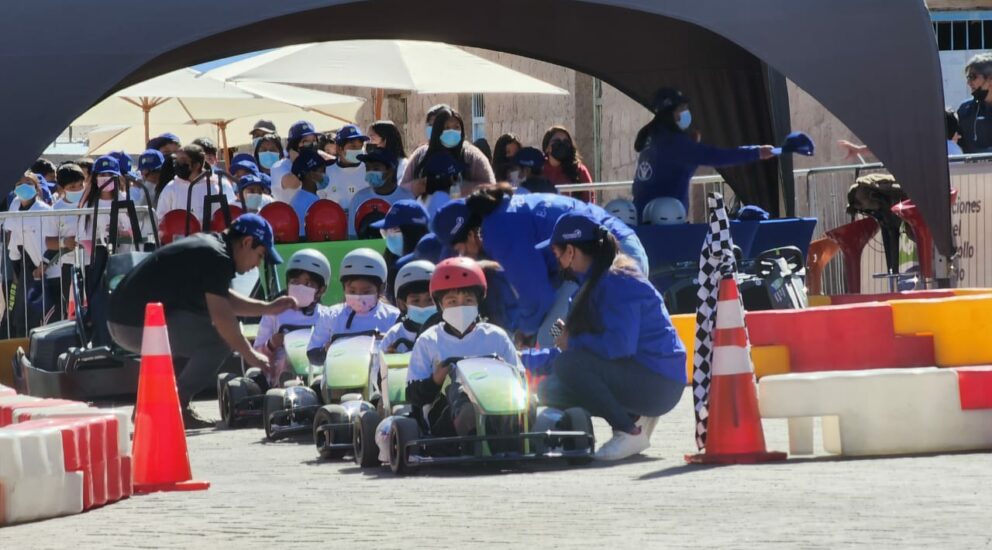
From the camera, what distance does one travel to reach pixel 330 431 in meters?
10.2

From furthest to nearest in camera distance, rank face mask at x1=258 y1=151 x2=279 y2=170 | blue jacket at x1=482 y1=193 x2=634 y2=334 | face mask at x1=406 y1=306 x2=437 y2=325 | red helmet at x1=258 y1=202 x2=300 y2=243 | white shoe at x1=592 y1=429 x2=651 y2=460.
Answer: face mask at x1=258 y1=151 x2=279 y2=170
red helmet at x1=258 y1=202 x2=300 y2=243
blue jacket at x1=482 y1=193 x2=634 y2=334
face mask at x1=406 y1=306 x2=437 y2=325
white shoe at x1=592 y1=429 x2=651 y2=460

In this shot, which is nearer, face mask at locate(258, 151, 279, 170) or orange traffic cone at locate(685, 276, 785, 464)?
orange traffic cone at locate(685, 276, 785, 464)

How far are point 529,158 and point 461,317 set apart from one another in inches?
230

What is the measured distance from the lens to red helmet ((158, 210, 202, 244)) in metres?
14.9

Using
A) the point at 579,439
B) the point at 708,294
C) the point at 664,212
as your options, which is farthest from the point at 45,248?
the point at 708,294

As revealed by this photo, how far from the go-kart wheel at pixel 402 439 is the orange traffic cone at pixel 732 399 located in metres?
1.28

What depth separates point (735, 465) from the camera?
9.06m

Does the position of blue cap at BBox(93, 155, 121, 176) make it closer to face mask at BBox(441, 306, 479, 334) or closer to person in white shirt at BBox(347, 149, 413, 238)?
person in white shirt at BBox(347, 149, 413, 238)

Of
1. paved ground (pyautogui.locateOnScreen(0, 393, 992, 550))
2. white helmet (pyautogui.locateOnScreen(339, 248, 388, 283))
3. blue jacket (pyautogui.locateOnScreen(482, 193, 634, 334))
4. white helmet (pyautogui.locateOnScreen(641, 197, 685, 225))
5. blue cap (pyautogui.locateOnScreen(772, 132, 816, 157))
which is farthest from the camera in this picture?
blue cap (pyautogui.locateOnScreen(772, 132, 816, 157))

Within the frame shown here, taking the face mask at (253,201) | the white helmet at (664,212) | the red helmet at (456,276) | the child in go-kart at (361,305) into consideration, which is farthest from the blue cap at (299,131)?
the red helmet at (456,276)

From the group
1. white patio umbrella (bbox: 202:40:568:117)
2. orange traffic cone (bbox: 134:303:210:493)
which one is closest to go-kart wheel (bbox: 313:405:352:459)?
orange traffic cone (bbox: 134:303:210:493)

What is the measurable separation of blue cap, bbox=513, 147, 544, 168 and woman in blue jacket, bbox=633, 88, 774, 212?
779mm

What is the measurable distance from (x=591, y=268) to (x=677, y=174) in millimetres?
4998

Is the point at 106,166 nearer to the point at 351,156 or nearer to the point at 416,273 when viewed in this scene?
the point at 351,156
